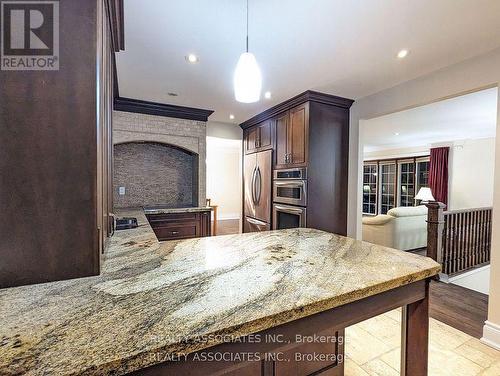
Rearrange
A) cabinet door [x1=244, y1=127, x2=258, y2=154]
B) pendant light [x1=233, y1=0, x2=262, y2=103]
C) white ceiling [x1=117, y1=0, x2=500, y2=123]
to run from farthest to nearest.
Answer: cabinet door [x1=244, y1=127, x2=258, y2=154]
white ceiling [x1=117, y1=0, x2=500, y2=123]
pendant light [x1=233, y1=0, x2=262, y2=103]

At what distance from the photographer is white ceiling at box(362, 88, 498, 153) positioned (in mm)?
3586

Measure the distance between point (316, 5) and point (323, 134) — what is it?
6.10ft

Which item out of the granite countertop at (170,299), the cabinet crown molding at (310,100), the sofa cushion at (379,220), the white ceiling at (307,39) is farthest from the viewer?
the sofa cushion at (379,220)

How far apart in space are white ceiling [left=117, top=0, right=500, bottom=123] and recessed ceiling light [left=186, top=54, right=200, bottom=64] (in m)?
0.05

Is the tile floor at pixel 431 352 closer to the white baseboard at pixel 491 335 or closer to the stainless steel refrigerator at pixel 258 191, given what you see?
the white baseboard at pixel 491 335

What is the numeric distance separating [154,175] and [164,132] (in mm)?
773

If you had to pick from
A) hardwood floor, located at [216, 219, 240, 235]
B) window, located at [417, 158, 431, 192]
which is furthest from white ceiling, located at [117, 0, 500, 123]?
window, located at [417, 158, 431, 192]

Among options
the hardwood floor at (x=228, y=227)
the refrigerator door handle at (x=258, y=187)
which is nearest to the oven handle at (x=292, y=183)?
the refrigerator door handle at (x=258, y=187)

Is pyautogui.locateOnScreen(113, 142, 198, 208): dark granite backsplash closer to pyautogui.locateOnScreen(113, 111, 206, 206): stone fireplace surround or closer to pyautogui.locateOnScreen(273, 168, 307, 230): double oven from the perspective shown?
pyautogui.locateOnScreen(113, 111, 206, 206): stone fireplace surround

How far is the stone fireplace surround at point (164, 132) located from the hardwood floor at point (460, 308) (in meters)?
3.46

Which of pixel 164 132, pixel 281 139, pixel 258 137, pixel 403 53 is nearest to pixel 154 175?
pixel 164 132

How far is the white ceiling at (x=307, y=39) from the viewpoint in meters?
1.62

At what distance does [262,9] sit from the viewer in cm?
163

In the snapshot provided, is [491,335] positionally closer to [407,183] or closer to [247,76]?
[247,76]
